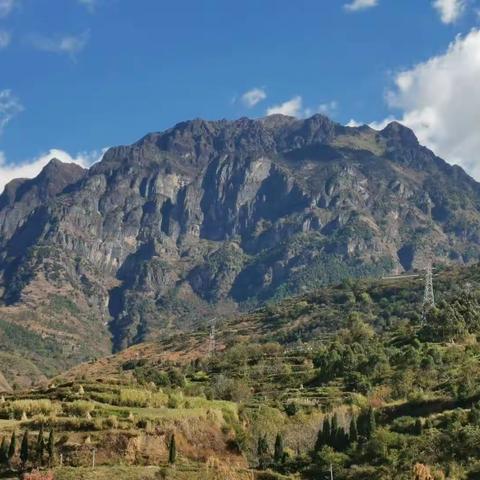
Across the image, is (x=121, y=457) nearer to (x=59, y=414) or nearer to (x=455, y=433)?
(x=59, y=414)

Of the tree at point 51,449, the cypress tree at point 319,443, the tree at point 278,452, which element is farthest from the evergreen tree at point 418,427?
the tree at point 51,449

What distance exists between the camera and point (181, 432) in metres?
65.8

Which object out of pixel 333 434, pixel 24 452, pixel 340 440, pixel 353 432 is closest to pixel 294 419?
pixel 333 434

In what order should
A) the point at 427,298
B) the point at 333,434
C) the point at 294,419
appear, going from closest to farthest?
1. the point at 333,434
2. the point at 294,419
3. the point at 427,298

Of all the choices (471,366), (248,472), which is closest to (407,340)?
(471,366)

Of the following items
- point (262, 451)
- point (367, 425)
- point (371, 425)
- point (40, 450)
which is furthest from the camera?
point (367, 425)

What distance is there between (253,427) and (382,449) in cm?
1699

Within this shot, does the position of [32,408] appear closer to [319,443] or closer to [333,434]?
[319,443]

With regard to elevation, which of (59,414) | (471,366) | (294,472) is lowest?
(294,472)

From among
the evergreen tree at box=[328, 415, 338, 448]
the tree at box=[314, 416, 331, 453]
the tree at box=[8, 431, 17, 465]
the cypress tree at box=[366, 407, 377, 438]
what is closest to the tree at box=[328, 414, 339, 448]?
the evergreen tree at box=[328, 415, 338, 448]

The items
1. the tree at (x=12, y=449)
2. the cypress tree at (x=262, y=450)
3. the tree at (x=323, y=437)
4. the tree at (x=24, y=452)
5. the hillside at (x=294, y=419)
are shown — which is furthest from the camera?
the tree at (x=323, y=437)

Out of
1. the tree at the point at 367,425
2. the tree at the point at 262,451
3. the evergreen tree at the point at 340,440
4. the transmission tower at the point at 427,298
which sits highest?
the transmission tower at the point at 427,298

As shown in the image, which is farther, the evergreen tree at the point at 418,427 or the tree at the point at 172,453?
the evergreen tree at the point at 418,427

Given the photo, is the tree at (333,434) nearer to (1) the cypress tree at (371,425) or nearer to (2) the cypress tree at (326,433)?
(2) the cypress tree at (326,433)
